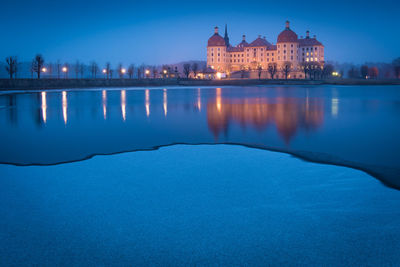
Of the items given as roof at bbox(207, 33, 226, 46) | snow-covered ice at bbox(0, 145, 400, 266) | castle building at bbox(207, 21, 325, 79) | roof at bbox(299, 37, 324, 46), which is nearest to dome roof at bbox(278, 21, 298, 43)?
castle building at bbox(207, 21, 325, 79)

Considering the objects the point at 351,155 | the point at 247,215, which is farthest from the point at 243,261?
the point at 351,155

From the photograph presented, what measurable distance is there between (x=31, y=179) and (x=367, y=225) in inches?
209

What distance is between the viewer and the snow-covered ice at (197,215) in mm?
3625

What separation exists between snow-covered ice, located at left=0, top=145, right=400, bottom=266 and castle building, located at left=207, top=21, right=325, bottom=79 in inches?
3787

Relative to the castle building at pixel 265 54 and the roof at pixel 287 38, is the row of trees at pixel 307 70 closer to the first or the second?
the castle building at pixel 265 54

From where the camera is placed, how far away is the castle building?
4048 inches

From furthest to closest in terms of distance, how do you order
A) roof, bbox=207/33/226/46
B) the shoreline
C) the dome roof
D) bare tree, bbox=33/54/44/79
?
roof, bbox=207/33/226/46
the dome roof
bare tree, bbox=33/54/44/79
the shoreline

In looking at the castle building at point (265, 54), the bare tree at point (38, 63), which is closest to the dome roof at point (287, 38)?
the castle building at point (265, 54)

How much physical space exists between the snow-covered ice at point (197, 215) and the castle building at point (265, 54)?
316 feet

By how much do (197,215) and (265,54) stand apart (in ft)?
355

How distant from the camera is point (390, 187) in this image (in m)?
5.55

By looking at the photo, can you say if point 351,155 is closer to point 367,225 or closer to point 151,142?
point 367,225

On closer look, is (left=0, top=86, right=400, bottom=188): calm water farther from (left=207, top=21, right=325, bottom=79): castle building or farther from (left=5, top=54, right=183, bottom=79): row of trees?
(left=207, top=21, right=325, bottom=79): castle building

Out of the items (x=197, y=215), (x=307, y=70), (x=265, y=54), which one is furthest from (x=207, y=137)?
(x=265, y=54)
